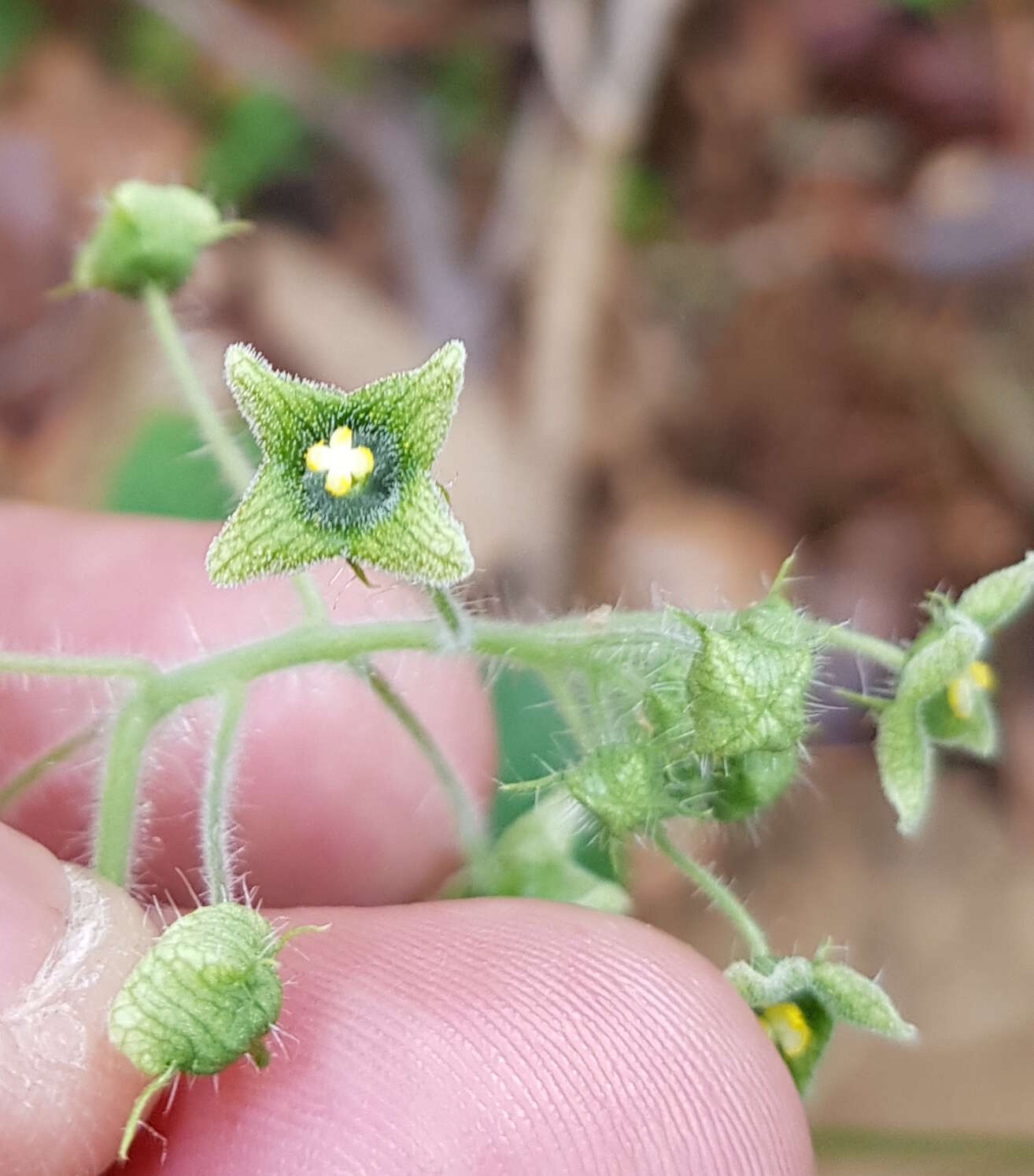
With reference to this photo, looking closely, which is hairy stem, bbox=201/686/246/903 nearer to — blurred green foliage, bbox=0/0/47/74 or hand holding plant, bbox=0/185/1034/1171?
hand holding plant, bbox=0/185/1034/1171

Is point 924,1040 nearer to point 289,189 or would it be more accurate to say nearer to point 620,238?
point 620,238

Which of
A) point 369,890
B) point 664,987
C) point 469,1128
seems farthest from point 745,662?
point 369,890

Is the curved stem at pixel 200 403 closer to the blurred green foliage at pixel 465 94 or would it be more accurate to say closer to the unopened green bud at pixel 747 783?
→ the unopened green bud at pixel 747 783

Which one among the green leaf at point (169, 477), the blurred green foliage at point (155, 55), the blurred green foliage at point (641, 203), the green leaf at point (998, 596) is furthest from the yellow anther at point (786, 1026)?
the blurred green foliage at point (155, 55)

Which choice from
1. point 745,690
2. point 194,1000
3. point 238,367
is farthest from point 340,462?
point 194,1000

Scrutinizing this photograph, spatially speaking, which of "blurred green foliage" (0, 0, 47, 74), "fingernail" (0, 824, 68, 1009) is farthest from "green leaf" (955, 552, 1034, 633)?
"blurred green foliage" (0, 0, 47, 74)

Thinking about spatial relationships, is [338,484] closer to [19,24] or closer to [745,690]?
[745,690]
